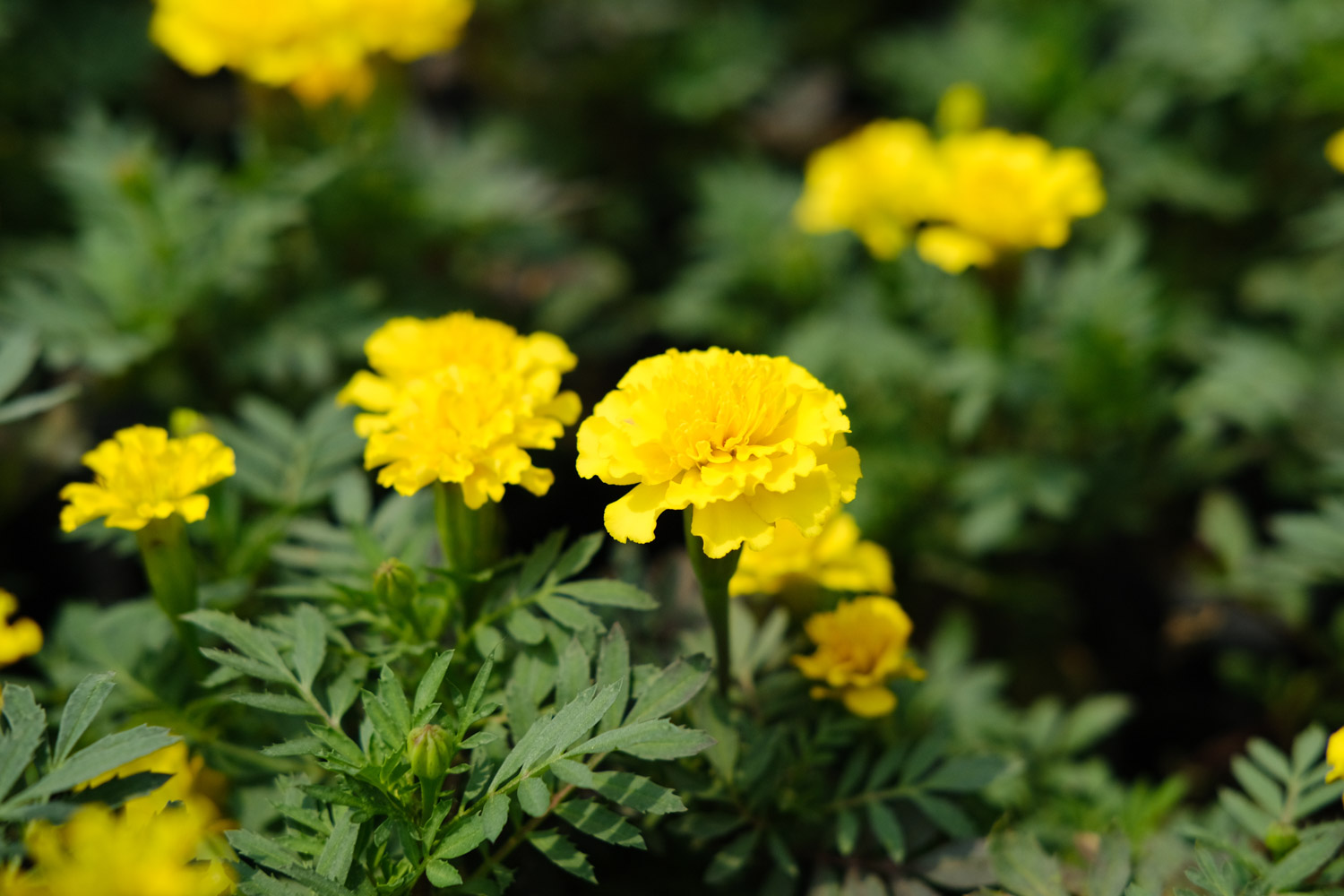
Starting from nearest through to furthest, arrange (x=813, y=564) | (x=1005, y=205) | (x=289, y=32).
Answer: (x=813, y=564), (x=1005, y=205), (x=289, y=32)

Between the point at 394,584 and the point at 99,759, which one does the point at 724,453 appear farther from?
the point at 99,759

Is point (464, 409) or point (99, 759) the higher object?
point (464, 409)

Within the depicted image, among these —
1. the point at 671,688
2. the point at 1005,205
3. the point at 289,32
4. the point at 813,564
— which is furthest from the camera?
the point at 289,32

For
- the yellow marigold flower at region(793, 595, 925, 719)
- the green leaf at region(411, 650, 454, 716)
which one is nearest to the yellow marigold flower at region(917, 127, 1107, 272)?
→ the yellow marigold flower at region(793, 595, 925, 719)

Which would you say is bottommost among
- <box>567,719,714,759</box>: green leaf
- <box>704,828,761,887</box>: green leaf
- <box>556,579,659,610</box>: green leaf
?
<box>704,828,761,887</box>: green leaf

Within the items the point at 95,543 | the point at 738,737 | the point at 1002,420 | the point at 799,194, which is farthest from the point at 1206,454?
the point at 95,543

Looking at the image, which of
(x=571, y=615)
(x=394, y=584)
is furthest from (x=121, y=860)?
(x=571, y=615)

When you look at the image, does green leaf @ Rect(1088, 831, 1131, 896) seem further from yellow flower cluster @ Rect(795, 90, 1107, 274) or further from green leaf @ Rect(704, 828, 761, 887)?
yellow flower cluster @ Rect(795, 90, 1107, 274)

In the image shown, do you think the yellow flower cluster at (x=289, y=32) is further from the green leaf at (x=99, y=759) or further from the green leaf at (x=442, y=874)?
the green leaf at (x=442, y=874)
